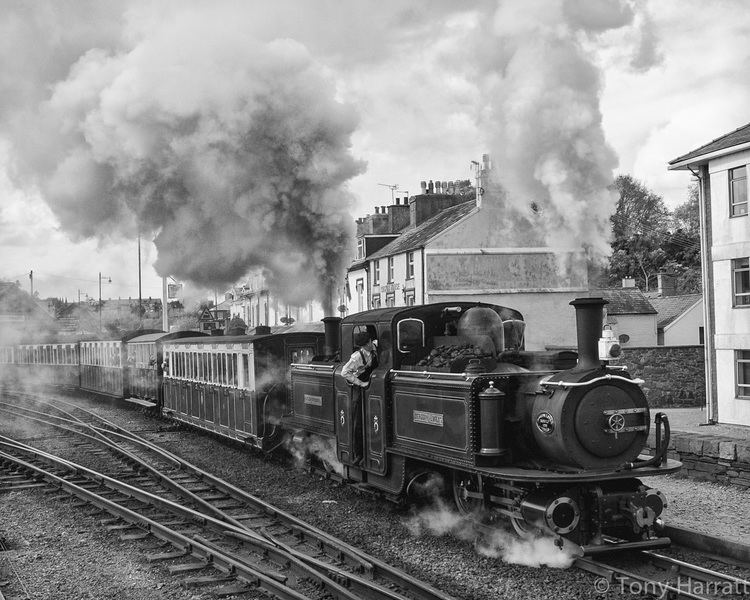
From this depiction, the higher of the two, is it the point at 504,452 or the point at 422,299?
the point at 422,299

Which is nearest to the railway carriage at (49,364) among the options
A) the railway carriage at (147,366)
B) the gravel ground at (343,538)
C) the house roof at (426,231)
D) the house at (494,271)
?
the railway carriage at (147,366)

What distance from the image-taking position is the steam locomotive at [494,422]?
7.39 m

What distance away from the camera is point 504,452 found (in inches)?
308

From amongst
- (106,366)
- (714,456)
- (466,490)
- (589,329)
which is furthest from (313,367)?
(106,366)

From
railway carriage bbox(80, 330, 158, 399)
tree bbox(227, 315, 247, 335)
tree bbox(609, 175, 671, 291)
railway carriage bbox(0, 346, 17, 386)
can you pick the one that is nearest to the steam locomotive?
tree bbox(227, 315, 247, 335)

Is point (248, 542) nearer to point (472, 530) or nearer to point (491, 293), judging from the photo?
point (472, 530)

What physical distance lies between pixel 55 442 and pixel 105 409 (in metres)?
8.80

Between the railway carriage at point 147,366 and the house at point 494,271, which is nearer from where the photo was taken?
the railway carriage at point 147,366

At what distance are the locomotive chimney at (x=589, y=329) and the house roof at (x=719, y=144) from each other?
1344 centimetres

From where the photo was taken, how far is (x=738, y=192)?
19391 millimetres

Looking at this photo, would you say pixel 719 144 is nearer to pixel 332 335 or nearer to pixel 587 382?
pixel 332 335

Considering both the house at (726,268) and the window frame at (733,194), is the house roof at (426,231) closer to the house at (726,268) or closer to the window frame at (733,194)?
the house at (726,268)

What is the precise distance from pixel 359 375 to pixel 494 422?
266 cm


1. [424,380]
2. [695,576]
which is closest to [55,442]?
[424,380]
